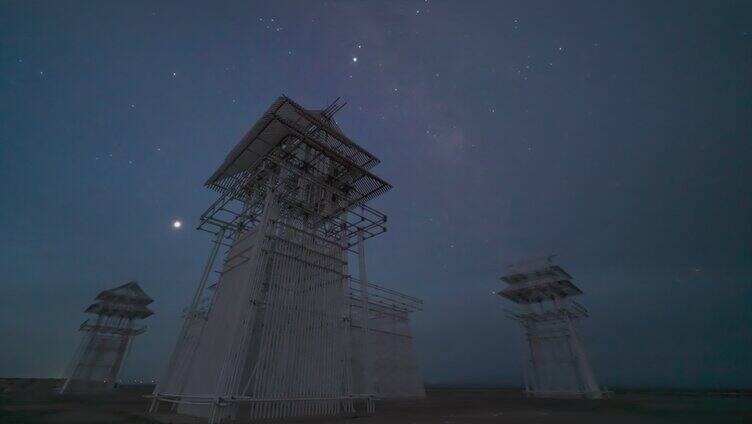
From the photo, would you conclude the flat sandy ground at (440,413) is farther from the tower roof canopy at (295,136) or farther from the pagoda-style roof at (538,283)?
the pagoda-style roof at (538,283)

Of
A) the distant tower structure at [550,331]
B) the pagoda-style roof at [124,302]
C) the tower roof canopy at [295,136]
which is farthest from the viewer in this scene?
the pagoda-style roof at [124,302]

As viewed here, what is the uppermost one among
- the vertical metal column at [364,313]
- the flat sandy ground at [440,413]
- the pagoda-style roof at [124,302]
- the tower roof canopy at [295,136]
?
the tower roof canopy at [295,136]

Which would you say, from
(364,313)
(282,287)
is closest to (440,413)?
(364,313)

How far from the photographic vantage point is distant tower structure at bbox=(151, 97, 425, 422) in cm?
980

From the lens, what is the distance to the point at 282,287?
11.1m

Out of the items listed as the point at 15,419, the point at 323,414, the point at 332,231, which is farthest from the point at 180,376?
the point at 332,231

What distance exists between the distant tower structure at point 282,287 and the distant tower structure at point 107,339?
25233 mm

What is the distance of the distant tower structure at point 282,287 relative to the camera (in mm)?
9805

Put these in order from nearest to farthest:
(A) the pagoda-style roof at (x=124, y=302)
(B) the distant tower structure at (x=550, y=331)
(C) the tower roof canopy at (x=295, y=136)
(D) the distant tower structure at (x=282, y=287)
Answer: (D) the distant tower structure at (x=282, y=287), (C) the tower roof canopy at (x=295, y=136), (B) the distant tower structure at (x=550, y=331), (A) the pagoda-style roof at (x=124, y=302)

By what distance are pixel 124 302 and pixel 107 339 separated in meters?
4.05

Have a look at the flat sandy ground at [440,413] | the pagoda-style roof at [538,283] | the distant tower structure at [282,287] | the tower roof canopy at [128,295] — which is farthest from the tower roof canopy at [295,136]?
the tower roof canopy at [128,295]

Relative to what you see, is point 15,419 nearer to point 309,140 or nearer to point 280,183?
point 280,183

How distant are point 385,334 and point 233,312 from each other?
17245mm

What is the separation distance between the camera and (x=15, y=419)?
32.6 feet
